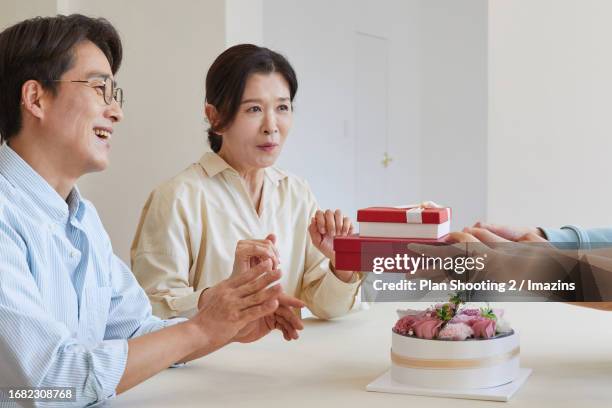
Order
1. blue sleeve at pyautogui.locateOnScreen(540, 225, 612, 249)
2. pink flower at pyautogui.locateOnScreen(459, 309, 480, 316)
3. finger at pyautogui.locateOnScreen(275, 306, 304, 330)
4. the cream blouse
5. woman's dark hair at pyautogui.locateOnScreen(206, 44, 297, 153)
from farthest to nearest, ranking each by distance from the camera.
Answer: woman's dark hair at pyautogui.locateOnScreen(206, 44, 297, 153) < the cream blouse < blue sleeve at pyautogui.locateOnScreen(540, 225, 612, 249) < finger at pyautogui.locateOnScreen(275, 306, 304, 330) < pink flower at pyautogui.locateOnScreen(459, 309, 480, 316)

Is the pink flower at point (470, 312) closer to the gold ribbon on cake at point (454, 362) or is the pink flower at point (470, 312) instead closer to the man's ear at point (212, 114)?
the gold ribbon on cake at point (454, 362)

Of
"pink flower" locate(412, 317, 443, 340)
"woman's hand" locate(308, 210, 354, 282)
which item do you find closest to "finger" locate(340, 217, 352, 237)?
"woman's hand" locate(308, 210, 354, 282)

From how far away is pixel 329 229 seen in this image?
237 cm

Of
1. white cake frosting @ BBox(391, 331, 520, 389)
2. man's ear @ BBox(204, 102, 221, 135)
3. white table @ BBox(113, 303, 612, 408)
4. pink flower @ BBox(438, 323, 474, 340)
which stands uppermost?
man's ear @ BBox(204, 102, 221, 135)

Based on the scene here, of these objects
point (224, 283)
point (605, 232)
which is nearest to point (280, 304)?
point (224, 283)

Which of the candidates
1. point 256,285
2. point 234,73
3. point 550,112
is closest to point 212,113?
point 234,73

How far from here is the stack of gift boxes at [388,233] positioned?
67.7 inches

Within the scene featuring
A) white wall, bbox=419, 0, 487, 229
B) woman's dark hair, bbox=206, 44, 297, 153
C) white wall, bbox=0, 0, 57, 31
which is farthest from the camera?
white wall, bbox=419, 0, 487, 229

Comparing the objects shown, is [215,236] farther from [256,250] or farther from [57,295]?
[57,295]

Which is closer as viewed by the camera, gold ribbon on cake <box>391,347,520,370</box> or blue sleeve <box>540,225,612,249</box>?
gold ribbon on cake <box>391,347,520,370</box>

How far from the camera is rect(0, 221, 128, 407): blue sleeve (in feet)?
4.60

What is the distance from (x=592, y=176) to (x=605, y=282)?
2166mm

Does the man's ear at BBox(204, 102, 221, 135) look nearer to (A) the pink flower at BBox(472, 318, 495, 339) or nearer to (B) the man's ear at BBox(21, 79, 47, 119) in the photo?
(B) the man's ear at BBox(21, 79, 47, 119)

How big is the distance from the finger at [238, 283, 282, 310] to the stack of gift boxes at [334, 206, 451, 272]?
0.51ft
